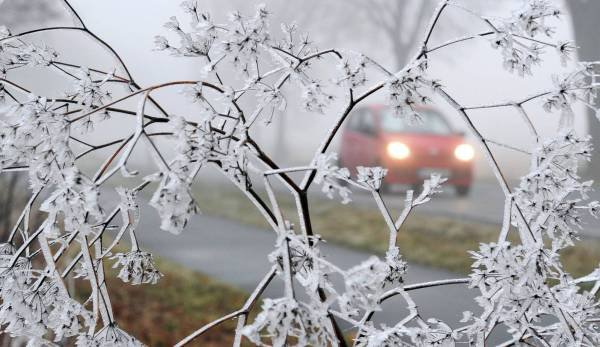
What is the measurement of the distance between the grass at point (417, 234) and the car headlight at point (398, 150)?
0.95m

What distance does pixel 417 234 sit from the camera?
31.4 feet

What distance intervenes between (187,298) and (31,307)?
16.9 ft

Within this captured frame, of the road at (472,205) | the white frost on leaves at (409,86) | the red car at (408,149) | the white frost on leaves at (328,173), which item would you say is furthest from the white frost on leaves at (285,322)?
the red car at (408,149)

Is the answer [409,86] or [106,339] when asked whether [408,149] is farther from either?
[106,339]

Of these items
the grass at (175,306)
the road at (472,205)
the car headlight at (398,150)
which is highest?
the car headlight at (398,150)

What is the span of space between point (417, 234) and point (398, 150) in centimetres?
263

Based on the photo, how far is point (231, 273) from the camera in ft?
26.1

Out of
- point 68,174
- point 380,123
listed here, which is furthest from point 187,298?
point 380,123

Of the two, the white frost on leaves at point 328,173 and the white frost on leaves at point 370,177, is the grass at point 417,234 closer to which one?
the white frost on leaves at point 370,177

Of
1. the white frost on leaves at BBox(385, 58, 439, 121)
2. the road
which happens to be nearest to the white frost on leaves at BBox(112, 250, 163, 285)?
the white frost on leaves at BBox(385, 58, 439, 121)

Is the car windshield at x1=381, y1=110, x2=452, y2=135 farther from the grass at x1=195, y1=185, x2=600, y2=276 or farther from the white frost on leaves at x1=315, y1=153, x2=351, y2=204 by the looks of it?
the white frost on leaves at x1=315, y1=153, x2=351, y2=204

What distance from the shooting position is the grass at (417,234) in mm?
7945

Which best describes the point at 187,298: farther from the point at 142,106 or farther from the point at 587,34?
the point at 587,34

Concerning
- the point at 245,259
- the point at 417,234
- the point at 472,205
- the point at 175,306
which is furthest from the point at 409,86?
the point at 472,205
